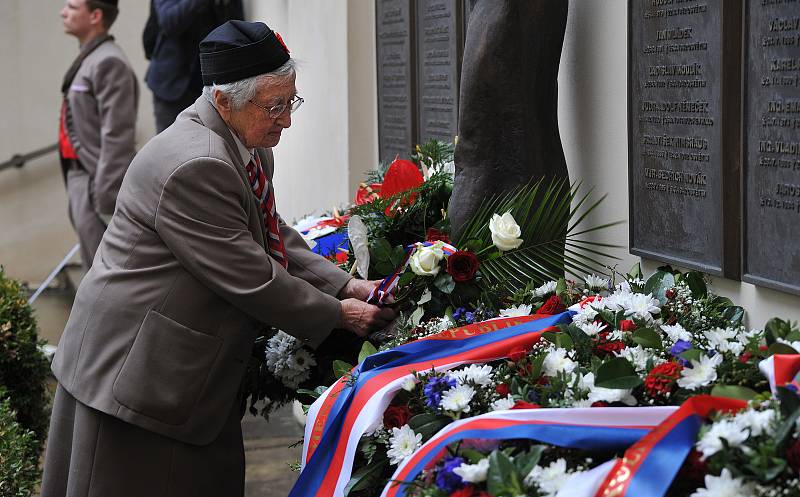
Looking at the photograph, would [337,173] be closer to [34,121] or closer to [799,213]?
[799,213]

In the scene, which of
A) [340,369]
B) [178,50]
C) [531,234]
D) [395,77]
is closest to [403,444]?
[340,369]

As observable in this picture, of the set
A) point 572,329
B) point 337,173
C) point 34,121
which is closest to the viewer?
point 572,329

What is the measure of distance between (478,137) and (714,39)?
0.79m

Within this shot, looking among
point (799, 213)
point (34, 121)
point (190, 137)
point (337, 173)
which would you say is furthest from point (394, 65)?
point (34, 121)

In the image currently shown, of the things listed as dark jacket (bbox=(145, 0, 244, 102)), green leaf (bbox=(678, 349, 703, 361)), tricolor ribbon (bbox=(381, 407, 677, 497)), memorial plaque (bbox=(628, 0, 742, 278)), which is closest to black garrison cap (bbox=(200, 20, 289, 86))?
memorial plaque (bbox=(628, 0, 742, 278))

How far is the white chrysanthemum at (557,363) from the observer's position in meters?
2.22

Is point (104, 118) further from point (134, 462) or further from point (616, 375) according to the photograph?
point (616, 375)

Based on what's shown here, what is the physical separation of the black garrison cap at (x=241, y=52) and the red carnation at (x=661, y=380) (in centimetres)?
146

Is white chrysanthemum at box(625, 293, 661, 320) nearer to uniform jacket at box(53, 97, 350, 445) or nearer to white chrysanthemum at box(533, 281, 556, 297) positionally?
white chrysanthemum at box(533, 281, 556, 297)

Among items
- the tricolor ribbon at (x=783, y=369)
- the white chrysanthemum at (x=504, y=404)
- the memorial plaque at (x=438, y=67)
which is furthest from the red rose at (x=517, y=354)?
the memorial plaque at (x=438, y=67)

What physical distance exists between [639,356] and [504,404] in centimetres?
31

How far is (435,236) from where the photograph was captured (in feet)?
11.0

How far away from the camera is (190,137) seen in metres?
3.03

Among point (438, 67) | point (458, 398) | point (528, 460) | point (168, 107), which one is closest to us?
point (528, 460)
